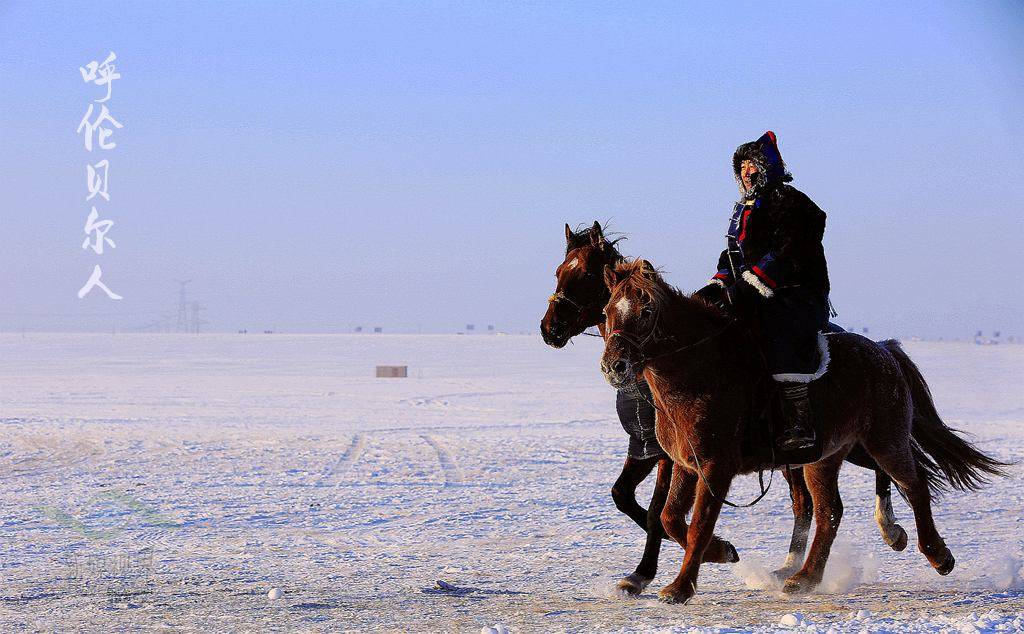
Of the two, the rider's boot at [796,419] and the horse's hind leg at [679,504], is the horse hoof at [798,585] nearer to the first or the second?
the horse's hind leg at [679,504]

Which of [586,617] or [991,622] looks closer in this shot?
[991,622]

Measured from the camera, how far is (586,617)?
18.3 ft

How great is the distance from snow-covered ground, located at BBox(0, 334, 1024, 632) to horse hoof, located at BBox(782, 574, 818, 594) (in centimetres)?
10

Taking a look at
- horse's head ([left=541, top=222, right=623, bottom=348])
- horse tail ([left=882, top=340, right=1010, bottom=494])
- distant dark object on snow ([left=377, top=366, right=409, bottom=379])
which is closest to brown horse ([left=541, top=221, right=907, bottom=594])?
horse's head ([left=541, top=222, right=623, bottom=348])

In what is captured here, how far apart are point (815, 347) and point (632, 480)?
5.08 ft

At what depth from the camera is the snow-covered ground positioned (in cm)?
571

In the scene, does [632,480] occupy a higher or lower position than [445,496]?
higher

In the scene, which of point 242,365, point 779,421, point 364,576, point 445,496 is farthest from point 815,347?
point 242,365

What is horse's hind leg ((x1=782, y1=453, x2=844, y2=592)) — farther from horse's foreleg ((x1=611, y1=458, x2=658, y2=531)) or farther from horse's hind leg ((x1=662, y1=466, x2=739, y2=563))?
horse's foreleg ((x1=611, y1=458, x2=658, y2=531))

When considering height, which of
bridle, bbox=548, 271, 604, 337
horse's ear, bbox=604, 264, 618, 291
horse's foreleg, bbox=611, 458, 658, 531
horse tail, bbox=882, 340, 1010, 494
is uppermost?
horse's ear, bbox=604, 264, 618, 291

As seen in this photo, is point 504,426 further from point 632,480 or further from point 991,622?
point 991,622

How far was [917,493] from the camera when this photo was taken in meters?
6.82

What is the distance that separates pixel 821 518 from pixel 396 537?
3.55 metres

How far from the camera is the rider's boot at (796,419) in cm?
589
